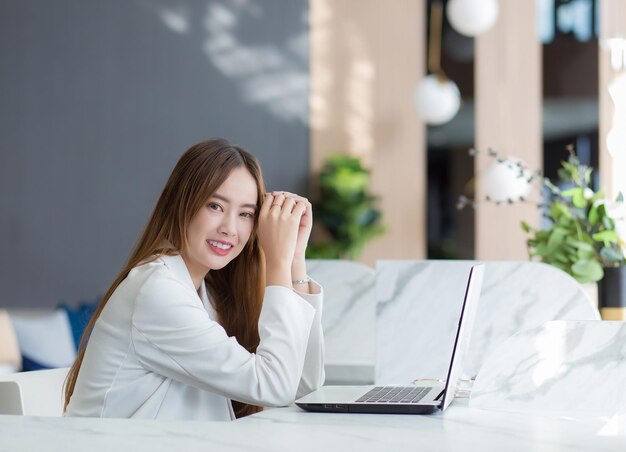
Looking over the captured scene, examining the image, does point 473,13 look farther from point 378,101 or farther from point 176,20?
point 176,20

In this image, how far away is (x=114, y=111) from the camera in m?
7.01

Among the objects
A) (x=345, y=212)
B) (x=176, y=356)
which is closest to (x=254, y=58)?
(x=345, y=212)

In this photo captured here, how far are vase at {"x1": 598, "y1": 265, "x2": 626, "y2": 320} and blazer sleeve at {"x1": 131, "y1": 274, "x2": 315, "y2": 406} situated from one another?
970 mm

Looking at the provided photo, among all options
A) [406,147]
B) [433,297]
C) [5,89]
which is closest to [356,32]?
[406,147]

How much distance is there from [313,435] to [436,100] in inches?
230

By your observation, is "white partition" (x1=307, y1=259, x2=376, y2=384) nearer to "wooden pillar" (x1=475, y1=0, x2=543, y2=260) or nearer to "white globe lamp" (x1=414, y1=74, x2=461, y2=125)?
"white globe lamp" (x1=414, y1=74, x2=461, y2=125)

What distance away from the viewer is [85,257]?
22.5ft

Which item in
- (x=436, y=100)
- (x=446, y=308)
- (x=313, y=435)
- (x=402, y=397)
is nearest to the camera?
(x=313, y=435)

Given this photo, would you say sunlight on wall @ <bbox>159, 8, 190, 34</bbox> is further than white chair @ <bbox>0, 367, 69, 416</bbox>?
Yes

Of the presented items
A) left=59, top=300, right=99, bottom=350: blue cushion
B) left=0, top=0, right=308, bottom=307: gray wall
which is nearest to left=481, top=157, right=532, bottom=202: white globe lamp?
left=0, top=0, right=308, bottom=307: gray wall

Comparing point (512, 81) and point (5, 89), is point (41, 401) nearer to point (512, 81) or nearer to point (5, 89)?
point (5, 89)

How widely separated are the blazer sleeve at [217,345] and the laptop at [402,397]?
7cm

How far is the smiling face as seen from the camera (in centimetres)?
180

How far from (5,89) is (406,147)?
9.45 feet
